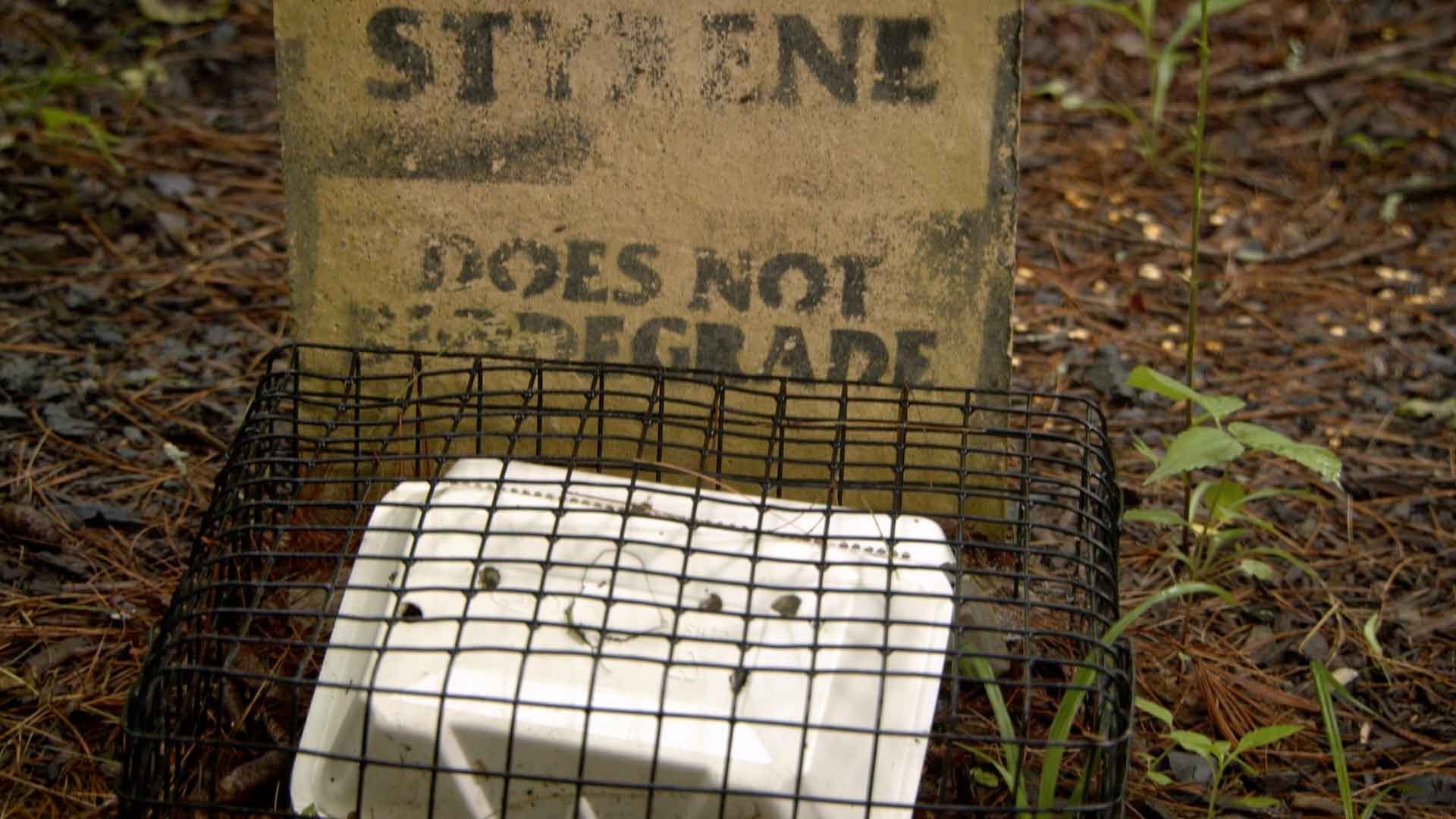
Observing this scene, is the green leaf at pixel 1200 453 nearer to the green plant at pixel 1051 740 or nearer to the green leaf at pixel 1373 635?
the green plant at pixel 1051 740

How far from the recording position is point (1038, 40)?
14.9 feet

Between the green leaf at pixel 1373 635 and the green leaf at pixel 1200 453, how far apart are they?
609 millimetres

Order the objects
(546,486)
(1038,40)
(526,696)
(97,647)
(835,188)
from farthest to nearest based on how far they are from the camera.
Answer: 1. (1038,40)
2. (835,188)
3. (97,647)
4. (546,486)
5. (526,696)

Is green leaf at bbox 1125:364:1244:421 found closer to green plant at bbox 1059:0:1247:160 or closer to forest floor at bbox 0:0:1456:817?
forest floor at bbox 0:0:1456:817

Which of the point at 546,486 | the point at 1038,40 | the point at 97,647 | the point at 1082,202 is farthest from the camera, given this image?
the point at 1038,40

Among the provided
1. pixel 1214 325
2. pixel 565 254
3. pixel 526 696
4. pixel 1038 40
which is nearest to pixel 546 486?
pixel 526 696

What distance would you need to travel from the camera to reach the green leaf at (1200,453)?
6.32 ft

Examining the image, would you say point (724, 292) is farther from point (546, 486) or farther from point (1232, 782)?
point (1232, 782)

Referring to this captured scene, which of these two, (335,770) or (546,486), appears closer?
(335,770)

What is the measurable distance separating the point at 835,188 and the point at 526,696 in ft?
3.35

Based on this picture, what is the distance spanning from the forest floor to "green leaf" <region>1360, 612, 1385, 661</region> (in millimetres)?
10

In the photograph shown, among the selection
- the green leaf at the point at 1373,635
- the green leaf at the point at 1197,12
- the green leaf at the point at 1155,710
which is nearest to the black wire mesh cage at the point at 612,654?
the green leaf at the point at 1155,710

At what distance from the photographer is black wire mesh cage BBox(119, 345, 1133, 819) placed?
163 cm

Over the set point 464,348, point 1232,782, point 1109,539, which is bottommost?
point 1232,782
